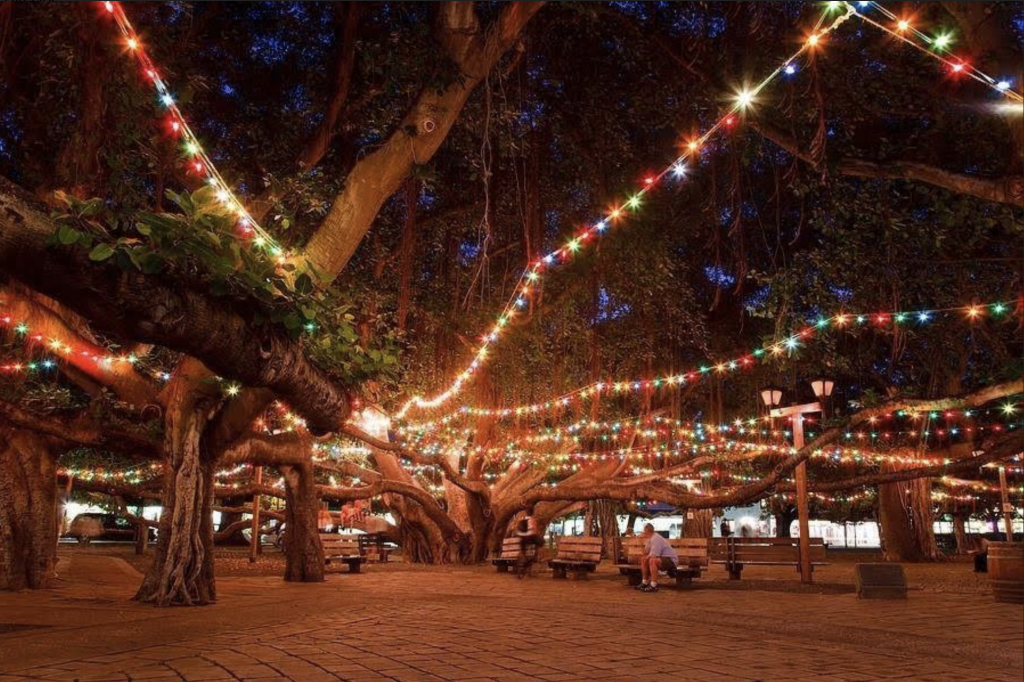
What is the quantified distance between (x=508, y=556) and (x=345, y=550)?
3081 millimetres

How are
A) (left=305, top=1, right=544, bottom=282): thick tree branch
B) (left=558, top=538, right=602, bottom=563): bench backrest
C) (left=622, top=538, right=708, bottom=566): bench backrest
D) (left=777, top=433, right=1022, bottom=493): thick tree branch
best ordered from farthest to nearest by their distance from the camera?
(left=558, top=538, right=602, bottom=563): bench backrest
(left=622, top=538, right=708, bottom=566): bench backrest
(left=777, top=433, right=1022, bottom=493): thick tree branch
(left=305, top=1, right=544, bottom=282): thick tree branch

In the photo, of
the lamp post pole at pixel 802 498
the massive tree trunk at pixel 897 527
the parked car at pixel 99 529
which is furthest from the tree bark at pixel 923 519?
the parked car at pixel 99 529

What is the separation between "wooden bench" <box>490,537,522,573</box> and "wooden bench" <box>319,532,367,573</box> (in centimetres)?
255

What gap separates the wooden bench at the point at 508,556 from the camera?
14.6 m

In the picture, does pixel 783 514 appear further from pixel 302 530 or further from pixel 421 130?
pixel 421 130

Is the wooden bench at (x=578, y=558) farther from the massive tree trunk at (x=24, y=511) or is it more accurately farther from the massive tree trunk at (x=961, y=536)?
the massive tree trunk at (x=961, y=536)

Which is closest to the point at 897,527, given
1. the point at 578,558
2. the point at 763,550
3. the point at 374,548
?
the point at 763,550

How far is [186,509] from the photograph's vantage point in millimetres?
8594

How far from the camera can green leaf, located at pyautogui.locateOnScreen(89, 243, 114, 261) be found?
384cm

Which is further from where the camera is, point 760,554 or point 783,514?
point 783,514

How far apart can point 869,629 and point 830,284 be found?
7161mm

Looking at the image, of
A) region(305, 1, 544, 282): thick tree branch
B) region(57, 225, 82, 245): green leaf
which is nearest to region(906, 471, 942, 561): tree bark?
region(305, 1, 544, 282): thick tree branch

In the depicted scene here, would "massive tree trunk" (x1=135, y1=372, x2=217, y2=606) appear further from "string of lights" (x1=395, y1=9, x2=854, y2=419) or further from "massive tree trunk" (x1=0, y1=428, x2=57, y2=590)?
"string of lights" (x1=395, y1=9, x2=854, y2=419)

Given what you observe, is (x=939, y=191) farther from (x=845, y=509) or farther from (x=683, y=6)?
(x=845, y=509)
